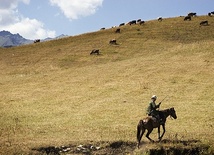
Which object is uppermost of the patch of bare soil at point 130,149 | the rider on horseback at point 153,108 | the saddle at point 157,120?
the rider on horseback at point 153,108

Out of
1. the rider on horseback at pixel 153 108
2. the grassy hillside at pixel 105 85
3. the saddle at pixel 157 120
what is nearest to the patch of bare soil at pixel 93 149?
the grassy hillside at pixel 105 85

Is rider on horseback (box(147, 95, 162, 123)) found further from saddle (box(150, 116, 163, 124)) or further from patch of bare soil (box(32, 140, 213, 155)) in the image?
patch of bare soil (box(32, 140, 213, 155))

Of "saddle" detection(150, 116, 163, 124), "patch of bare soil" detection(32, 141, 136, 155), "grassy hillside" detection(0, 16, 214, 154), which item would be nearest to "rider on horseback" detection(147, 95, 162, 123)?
"saddle" detection(150, 116, 163, 124)

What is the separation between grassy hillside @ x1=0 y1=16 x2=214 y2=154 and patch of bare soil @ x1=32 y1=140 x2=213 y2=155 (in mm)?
856

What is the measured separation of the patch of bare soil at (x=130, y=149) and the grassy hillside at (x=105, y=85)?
86 centimetres

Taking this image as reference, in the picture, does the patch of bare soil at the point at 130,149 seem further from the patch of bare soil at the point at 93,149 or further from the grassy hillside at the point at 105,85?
the grassy hillside at the point at 105,85

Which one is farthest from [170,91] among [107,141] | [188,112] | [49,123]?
[107,141]

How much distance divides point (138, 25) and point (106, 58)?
28.8 m

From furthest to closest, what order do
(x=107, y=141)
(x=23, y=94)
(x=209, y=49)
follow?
(x=209, y=49)
(x=23, y=94)
(x=107, y=141)

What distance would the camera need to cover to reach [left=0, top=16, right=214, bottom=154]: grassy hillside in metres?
29.7

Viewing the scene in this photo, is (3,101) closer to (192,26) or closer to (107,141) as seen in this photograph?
(107,141)

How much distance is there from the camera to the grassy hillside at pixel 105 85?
29.7 metres

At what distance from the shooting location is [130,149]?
24.8 m

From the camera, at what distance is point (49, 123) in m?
33.0
